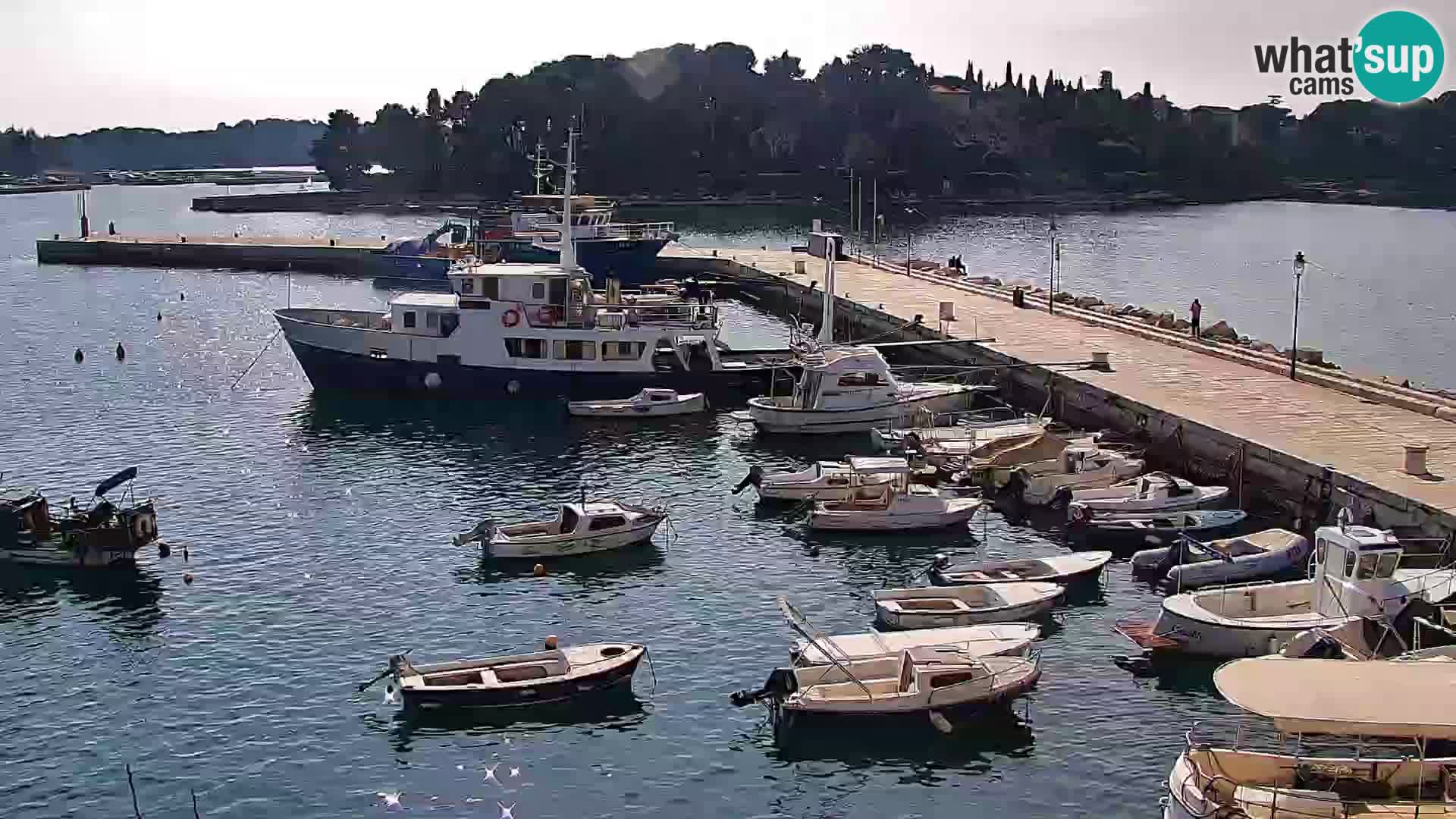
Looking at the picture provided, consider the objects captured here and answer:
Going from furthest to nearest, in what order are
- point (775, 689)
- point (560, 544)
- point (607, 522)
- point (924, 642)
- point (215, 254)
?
point (215, 254) < point (607, 522) < point (560, 544) < point (924, 642) < point (775, 689)

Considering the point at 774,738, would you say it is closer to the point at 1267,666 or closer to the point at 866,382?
the point at 1267,666

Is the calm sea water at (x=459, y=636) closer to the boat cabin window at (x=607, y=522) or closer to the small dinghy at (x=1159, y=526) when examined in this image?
the boat cabin window at (x=607, y=522)

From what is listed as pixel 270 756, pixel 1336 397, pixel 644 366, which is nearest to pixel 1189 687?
pixel 270 756

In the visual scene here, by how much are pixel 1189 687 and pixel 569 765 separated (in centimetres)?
1333

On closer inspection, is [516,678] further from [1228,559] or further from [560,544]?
[1228,559]

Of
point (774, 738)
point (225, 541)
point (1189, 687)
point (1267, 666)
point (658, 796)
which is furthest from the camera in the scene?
point (225, 541)

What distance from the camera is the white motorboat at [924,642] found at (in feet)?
105

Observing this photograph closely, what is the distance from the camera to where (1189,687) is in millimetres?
32188

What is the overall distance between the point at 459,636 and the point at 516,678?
4.29 m

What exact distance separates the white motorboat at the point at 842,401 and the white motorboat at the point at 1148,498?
40.6 ft

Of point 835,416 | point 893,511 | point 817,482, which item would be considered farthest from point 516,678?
point 835,416

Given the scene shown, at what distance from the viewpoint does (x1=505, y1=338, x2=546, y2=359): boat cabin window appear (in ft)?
209

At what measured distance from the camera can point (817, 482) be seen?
46500mm

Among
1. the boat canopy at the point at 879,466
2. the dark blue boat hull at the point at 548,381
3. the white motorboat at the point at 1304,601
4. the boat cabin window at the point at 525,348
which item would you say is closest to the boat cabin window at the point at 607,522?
the boat canopy at the point at 879,466
